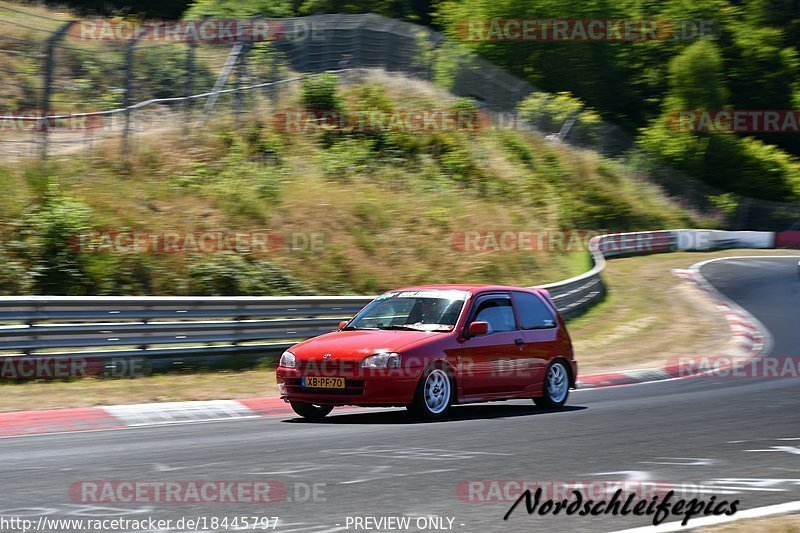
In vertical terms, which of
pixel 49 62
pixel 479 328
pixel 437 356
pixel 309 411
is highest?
pixel 49 62

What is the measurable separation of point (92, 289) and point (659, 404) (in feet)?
30.8

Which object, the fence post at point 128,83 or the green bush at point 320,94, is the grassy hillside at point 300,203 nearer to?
the green bush at point 320,94

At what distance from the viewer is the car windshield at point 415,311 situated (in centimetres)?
1146

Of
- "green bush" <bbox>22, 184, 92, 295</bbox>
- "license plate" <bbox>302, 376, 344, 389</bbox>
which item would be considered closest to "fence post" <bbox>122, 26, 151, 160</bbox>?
"green bush" <bbox>22, 184, 92, 295</bbox>

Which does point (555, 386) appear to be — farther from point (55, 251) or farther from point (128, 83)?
point (128, 83)

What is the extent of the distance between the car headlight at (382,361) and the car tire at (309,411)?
0.96 meters

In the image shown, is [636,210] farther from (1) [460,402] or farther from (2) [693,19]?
(1) [460,402]

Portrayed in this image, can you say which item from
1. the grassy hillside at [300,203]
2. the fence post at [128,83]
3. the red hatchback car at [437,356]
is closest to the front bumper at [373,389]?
the red hatchback car at [437,356]

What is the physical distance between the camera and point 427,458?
26.7ft

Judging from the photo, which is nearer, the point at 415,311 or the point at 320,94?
the point at 415,311

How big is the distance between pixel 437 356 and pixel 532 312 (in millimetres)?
2211

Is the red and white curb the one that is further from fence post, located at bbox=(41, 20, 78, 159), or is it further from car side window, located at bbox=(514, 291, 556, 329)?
fence post, located at bbox=(41, 20, 78, 159)

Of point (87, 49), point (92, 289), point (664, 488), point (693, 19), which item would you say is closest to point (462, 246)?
point (87, 49)

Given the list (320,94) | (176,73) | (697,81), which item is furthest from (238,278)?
(697,81)
